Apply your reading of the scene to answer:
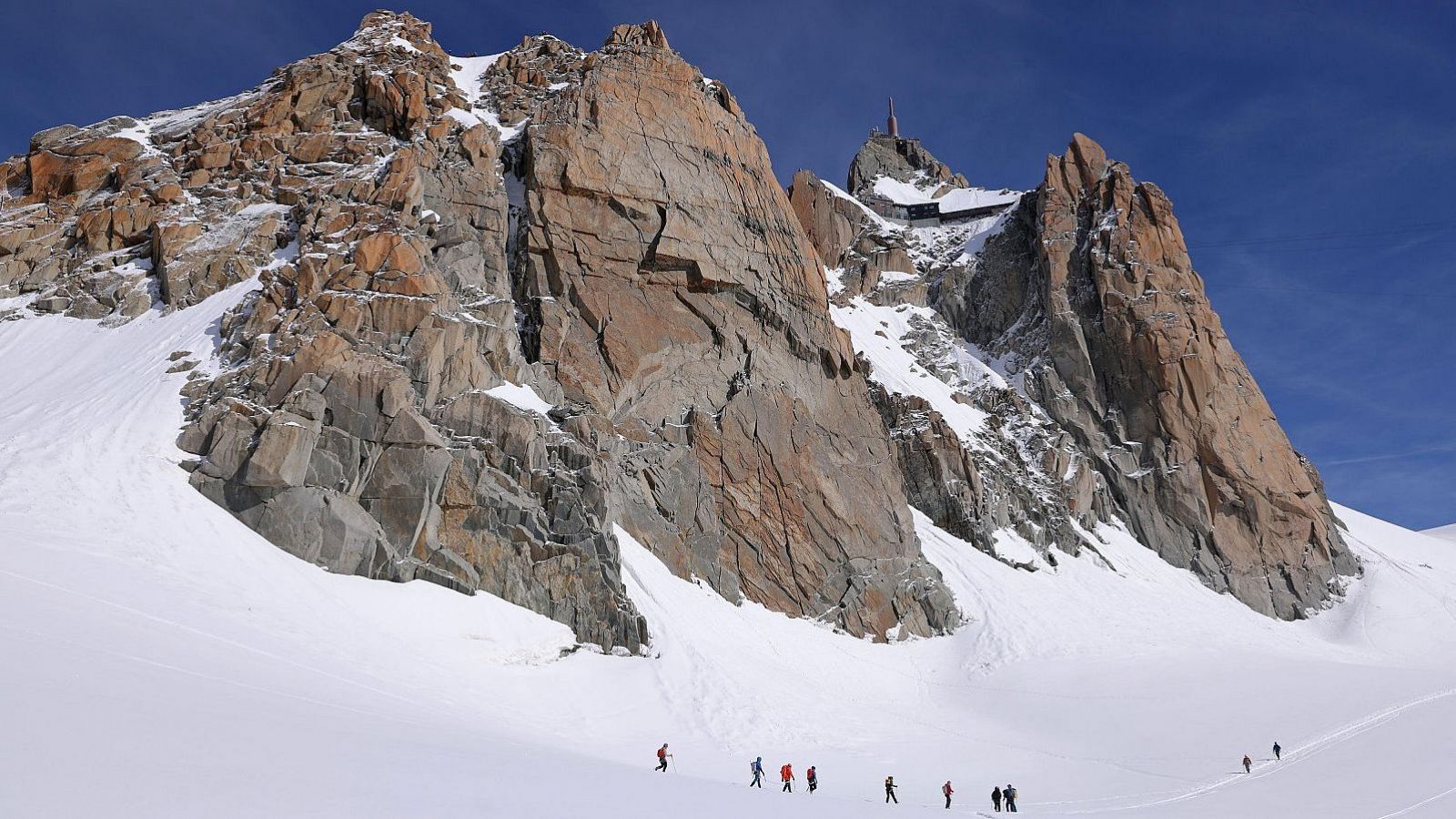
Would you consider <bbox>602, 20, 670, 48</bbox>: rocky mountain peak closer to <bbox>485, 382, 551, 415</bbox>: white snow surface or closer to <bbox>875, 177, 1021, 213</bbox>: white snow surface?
<bbox>485, 382, 551, 415</bbox>: white snow surface

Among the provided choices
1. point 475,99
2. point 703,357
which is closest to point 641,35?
point 475,99

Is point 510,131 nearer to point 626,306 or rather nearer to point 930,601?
point 626,306

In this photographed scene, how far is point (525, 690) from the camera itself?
2552 centimetres

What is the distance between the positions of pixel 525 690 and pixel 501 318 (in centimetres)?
1711

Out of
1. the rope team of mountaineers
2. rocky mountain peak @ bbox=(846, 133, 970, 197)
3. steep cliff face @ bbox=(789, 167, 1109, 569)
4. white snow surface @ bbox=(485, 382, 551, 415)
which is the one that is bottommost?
the rope team of mountaineers

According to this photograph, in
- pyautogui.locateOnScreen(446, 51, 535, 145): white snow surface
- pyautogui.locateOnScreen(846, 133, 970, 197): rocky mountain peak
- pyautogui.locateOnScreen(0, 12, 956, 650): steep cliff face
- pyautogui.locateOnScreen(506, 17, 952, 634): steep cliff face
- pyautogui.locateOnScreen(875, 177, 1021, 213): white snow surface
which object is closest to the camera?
pyautogui.locateOnScreen(0, 12, 956, 650): steep cliff face

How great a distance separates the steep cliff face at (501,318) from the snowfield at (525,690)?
169 centimetres

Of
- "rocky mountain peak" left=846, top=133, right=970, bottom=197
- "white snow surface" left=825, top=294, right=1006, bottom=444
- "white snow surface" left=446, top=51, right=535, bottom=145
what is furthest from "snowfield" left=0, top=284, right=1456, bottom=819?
"rocky mountain peak" left=846, top=133, right=970, bottom=197

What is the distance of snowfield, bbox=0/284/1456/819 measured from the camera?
11227 millimetres

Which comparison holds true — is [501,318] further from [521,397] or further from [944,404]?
[944,404]

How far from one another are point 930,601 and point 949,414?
68.5ft

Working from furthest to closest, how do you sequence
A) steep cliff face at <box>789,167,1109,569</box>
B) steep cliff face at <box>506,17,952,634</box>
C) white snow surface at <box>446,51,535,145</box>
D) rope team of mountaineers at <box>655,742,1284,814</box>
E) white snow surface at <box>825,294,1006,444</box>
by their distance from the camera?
white snow surface at <box>825,294,1006,444</box> < steep cliff face at <box>789,167,1109,569</box> < white snow surface at <box>446,51,535,145</box> < steep cliff face at <box>506,17,952,634</box> < rope team of mountaineers at <box>655,742,1284,814</box>

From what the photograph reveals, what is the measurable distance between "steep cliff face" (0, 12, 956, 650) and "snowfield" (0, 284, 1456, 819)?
169 cm

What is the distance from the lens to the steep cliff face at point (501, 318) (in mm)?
29406
